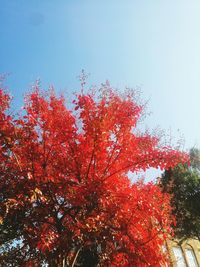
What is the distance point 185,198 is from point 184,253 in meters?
8.36

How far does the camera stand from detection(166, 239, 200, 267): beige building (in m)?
31.4

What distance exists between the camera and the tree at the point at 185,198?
28203 mm

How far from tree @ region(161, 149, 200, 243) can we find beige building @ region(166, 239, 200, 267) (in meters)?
2.52

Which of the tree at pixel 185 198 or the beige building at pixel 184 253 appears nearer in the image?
the tree at pixel 185 198

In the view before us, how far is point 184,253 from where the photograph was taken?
1297 inches

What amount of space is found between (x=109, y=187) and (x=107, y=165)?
921mm

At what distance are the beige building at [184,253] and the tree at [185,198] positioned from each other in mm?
2516

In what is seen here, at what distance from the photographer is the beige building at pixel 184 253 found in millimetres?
31359

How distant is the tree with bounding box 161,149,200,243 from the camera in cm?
2820

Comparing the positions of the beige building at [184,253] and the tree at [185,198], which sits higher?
the tree at [185,198]

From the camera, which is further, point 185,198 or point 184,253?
point 184,253

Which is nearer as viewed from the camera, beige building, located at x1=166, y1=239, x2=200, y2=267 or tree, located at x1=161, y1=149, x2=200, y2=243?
tree, located at x1=161, y1=149, x2=200, y2=243

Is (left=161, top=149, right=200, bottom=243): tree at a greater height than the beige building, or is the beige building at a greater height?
(left=161, top=149, right=200, bottom=243): tree

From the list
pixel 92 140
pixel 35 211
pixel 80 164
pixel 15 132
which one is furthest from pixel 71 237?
pixel 15 132
